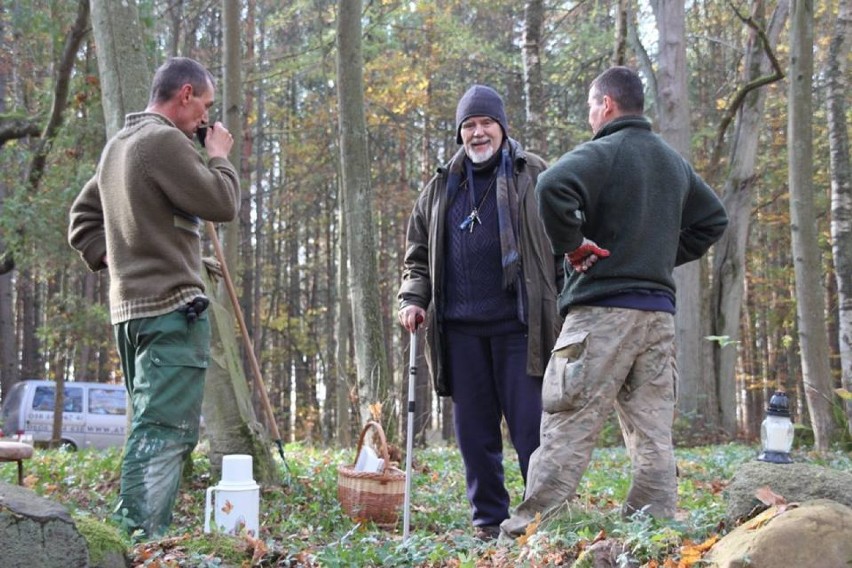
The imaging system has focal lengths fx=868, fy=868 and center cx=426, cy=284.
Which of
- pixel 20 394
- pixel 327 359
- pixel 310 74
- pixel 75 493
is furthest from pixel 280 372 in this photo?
pixel 75 493

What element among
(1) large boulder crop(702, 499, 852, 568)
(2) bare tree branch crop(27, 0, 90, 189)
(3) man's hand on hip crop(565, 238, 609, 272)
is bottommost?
(1) large boulder crop(702, 499, 852, 568)

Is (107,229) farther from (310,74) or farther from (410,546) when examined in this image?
(310,74)

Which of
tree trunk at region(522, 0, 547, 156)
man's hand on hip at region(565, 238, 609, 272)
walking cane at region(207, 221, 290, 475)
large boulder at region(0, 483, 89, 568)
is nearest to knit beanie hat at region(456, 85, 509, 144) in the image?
man's hand on hip at region(565, 238, 609, 272)

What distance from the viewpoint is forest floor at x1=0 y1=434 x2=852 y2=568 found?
10.5 ft

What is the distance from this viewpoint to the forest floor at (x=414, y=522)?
3207mm

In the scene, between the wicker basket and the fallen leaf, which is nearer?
the fallen leaf

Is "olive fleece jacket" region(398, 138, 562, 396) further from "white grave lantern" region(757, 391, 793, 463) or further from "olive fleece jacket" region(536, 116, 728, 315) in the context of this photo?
"white grave lantern" region(757, 391, 793, 463)

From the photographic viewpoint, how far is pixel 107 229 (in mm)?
4047

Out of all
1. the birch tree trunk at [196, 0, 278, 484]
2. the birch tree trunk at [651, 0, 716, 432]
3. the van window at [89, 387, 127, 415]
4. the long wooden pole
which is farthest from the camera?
the van window at [89, 387, 127, 415]

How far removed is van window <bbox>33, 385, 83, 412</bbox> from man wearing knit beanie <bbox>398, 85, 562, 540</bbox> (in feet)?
53.7

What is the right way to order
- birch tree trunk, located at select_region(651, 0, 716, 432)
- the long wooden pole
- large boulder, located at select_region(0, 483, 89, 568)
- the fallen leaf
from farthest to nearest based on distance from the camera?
birch tree trunk, located at select_region(651, 0, 716, 432), the long wooden pole, the fallen leaf, large boulder, located at select_region(0, 483, 89, 568)

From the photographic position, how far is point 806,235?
9.36 m

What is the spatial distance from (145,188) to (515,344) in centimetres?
195

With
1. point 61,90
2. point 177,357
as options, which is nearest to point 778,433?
point 177,357
